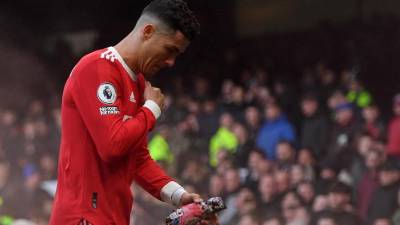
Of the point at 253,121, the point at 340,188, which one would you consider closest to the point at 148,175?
the point at 340,188

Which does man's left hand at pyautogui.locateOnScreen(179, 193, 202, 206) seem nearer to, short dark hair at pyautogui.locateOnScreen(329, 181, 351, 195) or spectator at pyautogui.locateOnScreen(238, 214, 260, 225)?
short dark hair at pyautogui.locateOnScreen(329, 181, 351, 195)

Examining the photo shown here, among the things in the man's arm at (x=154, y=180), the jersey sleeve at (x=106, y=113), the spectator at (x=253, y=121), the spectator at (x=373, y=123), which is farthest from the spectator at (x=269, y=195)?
the jersey sleeve at (x=106, y=113)

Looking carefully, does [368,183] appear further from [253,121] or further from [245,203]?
[253,121]

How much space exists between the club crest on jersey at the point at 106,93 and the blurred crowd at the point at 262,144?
472 cm

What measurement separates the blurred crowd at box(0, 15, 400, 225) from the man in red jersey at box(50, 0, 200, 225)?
452 centimetres

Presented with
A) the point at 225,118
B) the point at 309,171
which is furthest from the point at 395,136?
the point at 225,118

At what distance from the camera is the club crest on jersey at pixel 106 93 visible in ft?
11.5

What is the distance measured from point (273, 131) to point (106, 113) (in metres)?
5.58

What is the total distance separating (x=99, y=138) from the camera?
137 inches

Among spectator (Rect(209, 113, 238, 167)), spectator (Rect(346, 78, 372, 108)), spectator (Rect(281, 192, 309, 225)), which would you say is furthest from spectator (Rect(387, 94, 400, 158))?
spectator (Rect(209, 113, 238, 167))

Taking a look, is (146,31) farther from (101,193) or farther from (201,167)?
(201,167)

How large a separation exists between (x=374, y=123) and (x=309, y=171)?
784mm

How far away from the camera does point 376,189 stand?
26.2 ft

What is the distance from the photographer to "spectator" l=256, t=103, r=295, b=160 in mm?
8891
